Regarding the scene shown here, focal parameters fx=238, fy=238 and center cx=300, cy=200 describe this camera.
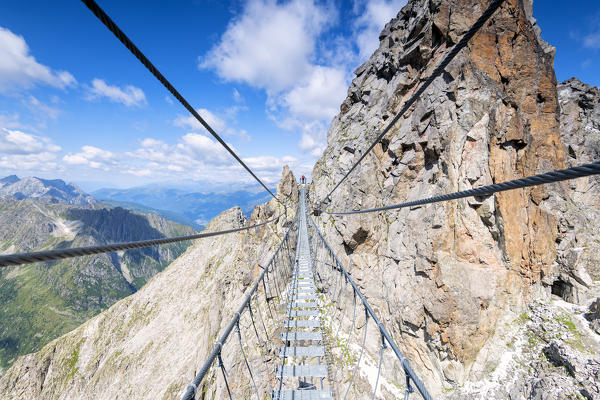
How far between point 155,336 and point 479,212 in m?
56.6

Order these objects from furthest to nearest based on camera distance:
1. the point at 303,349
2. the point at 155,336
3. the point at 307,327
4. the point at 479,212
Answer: the point at 155,336
the point at 479,212
the point at 307,327
the point at 303,349

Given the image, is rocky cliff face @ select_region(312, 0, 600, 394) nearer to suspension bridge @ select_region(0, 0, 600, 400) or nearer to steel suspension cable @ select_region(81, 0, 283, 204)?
suspension bridge @ select_region(0, 0, 600, 400)

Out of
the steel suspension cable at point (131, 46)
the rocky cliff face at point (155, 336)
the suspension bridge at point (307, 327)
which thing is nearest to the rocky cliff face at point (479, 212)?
the suspension bridge at point (307, 327)

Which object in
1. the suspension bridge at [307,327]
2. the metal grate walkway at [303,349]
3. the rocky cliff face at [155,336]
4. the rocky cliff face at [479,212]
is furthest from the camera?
the rocky cliff face at [155,336]

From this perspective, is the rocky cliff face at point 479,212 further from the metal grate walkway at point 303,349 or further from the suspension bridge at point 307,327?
the metal grate walkway at point 303,349

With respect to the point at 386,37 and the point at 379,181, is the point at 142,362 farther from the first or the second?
the point at 386,37

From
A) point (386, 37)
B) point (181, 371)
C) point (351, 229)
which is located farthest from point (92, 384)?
point (386, 37)

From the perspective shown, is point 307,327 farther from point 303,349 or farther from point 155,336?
point 155,336

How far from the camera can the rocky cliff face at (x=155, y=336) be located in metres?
31.6

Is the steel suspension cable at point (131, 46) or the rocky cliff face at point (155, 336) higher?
the steel suspension cable at point (131, 46)

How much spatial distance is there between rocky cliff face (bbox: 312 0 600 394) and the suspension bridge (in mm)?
1695

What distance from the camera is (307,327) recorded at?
7.07 m

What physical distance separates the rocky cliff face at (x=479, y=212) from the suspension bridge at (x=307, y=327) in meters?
1.69

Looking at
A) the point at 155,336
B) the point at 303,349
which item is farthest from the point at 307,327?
the point at 155,336
